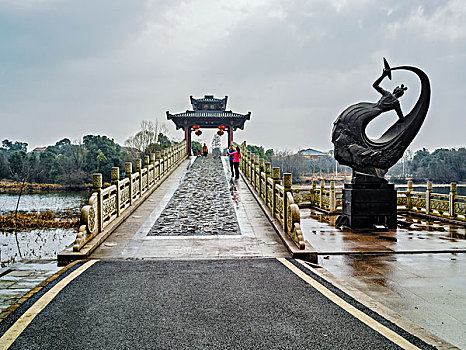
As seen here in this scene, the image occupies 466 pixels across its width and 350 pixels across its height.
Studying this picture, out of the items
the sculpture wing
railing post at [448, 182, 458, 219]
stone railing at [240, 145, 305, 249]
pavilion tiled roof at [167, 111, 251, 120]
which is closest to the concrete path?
stone railing at [240, 145, 305, 249]

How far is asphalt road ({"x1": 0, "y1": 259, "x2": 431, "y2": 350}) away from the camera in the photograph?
11.3 feet

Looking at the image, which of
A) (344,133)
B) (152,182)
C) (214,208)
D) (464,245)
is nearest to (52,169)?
(152,182)

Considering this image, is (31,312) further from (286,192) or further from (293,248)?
(286,192)

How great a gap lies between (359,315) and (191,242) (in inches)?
184

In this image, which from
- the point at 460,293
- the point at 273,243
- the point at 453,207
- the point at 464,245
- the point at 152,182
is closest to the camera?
the point at 460,293

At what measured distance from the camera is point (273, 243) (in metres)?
8.09

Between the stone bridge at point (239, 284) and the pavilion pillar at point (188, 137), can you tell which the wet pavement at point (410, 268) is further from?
the pavilion pillar at point (188, 137)

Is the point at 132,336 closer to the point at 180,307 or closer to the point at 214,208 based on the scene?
the point at 180,307

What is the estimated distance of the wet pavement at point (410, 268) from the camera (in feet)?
15.3

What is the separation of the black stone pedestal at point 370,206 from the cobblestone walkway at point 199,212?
348 cm

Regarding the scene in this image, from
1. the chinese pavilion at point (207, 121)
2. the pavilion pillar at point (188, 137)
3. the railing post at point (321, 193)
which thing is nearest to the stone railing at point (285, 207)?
the railing post at point (321, 193)

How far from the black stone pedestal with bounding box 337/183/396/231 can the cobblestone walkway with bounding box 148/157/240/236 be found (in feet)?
11.4

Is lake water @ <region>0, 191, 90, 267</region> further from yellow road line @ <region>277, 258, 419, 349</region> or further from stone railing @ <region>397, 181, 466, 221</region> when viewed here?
stone railing @ <region>397, 181, 466, 221</region>

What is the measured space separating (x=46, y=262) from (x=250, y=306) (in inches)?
174
